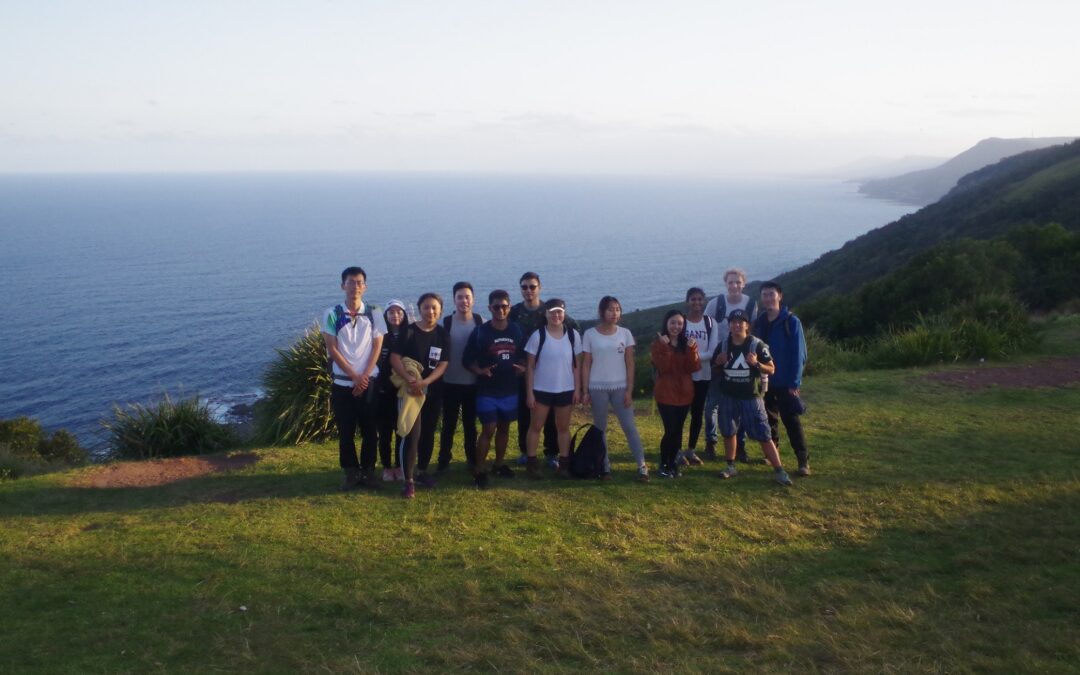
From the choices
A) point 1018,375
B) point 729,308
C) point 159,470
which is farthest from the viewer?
point 1018,375

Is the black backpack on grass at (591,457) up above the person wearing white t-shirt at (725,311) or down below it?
below

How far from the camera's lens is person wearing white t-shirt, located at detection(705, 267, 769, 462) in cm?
751

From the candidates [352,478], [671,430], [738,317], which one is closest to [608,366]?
[671,430]

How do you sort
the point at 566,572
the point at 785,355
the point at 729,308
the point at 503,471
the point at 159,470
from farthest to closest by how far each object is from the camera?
the point at 159,470
the point at 729,308
the point at 503,471
the point at 785,355
the point at 566,572

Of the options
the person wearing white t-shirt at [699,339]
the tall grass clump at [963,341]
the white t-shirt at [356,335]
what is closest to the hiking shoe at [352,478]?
the white t-shirt at [356,335]

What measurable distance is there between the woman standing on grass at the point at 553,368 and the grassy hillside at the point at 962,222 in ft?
97.2

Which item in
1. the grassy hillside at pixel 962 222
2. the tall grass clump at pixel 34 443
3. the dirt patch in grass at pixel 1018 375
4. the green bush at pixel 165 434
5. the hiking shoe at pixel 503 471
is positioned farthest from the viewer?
the grassy hillside at pixel 962 222

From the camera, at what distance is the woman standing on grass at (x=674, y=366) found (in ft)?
22.9

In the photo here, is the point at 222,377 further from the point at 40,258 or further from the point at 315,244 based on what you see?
the point at 315,244

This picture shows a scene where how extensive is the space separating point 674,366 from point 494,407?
1.64 metres

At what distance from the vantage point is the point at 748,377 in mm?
6930

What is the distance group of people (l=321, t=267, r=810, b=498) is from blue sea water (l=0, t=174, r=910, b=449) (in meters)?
3.06

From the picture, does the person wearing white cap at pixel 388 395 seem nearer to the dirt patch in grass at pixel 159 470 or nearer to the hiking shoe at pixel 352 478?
the hiking shoe at pixel 352 478

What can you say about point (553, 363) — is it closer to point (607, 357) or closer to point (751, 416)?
point (607, 357)
